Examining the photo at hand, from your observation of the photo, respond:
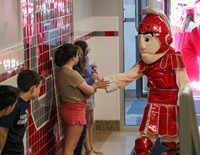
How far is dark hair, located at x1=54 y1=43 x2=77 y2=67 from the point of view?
4199 mm

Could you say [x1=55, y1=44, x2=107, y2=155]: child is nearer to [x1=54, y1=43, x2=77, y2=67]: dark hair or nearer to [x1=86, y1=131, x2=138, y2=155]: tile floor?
[x1=54, y1=43, x2=77, y2=67]: dark hair

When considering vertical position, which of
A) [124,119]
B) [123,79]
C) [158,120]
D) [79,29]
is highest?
[79,29]

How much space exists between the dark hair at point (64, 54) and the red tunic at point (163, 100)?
71 centimetres

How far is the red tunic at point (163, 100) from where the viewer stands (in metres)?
4.21

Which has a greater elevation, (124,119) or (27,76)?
(27,76)

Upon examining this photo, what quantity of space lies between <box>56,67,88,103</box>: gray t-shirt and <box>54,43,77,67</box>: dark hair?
6 cm

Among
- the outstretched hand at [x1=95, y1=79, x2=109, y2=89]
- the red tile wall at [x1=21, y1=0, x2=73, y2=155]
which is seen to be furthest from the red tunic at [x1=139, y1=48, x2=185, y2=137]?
the red tile wall at [x1=21, y1=0, x2=73, y2=155]

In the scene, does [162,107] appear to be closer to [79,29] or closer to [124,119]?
[79,29]

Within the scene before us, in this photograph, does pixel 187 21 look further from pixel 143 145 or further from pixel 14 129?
pixel 14 129

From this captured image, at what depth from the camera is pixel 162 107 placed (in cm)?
422

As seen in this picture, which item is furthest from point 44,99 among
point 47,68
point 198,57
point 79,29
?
point 198,57

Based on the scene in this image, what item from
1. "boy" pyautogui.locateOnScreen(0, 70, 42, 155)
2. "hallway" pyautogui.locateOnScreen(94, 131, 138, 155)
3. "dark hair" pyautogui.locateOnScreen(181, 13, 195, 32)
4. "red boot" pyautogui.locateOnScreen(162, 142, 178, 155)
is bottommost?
"hallway" pyautogui.locateOnScreen(94, 131, 138, 155)

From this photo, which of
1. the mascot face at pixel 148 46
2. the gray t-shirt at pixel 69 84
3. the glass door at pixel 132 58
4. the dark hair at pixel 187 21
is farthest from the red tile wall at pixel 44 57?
the dark hair at pixel 187 21

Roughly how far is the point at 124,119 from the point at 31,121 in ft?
8.92
